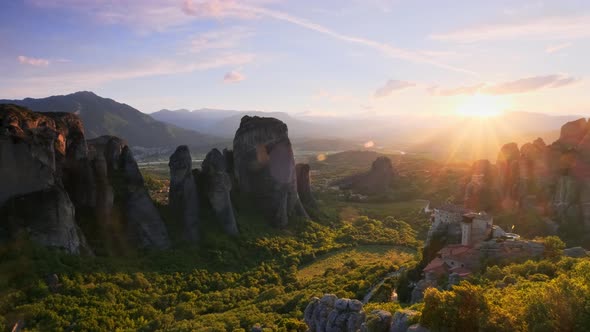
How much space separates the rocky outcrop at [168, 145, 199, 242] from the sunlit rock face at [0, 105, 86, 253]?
48.4ft

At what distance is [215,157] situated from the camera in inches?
2596

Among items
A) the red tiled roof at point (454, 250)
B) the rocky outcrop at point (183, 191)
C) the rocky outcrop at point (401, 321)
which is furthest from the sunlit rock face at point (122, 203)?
the rocky outcrop at point (401, 321)

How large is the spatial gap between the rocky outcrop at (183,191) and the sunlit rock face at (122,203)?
13.7ft

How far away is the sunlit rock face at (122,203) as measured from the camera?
164 ft

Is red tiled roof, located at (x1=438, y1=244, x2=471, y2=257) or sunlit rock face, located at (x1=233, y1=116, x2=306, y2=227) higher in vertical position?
sunlit rock face, located at (x1=233, y1=116, x2=306, y2=227)

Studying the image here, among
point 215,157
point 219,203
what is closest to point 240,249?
point 219,203

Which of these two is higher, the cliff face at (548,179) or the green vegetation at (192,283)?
the cliff face at (548,179)

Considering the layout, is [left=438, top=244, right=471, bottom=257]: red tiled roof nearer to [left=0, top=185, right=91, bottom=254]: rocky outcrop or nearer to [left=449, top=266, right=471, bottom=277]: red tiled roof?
[left=449, top=266, right=471, bottom=277]: red tiled roof

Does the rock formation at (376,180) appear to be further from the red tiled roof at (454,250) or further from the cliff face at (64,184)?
the cliff face at (64,184)

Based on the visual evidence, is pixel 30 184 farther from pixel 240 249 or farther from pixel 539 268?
pixel 539 268

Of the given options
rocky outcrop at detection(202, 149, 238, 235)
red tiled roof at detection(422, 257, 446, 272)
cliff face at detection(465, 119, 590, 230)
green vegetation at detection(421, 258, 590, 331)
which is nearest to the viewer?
green vegetation at detection(421, 258, 590, 331)

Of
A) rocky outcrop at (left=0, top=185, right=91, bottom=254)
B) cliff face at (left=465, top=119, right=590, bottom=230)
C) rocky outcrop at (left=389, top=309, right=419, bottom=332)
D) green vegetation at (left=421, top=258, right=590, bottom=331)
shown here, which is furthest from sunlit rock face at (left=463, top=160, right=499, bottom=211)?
rocky outcrop at (left=0, top=185, right=91, bottom=254)

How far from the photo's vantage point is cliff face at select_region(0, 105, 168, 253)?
4144 cm

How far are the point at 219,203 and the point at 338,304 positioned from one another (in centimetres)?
3503
